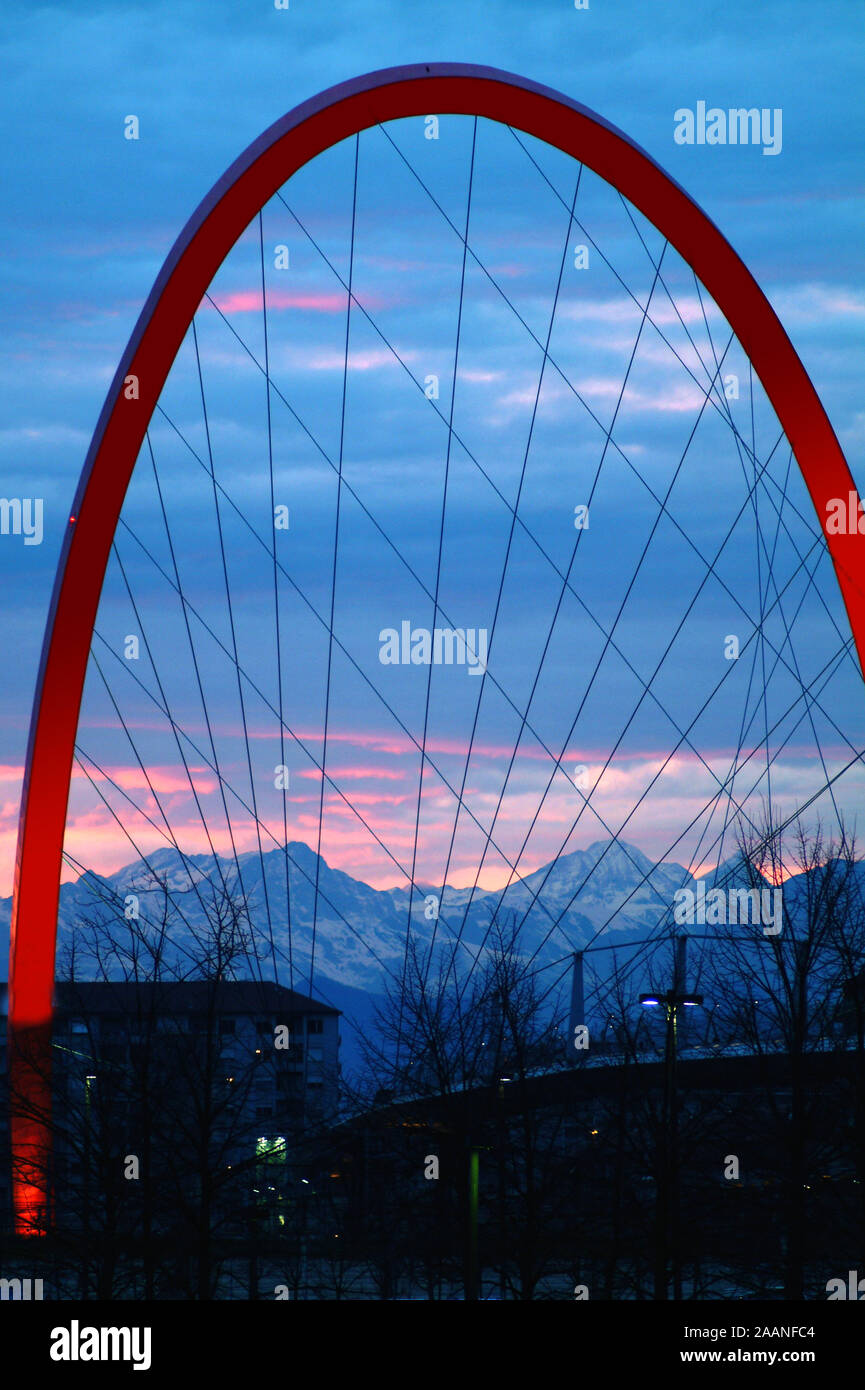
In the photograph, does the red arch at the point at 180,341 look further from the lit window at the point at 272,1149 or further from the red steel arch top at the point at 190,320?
the lit window at the point at 272,1149

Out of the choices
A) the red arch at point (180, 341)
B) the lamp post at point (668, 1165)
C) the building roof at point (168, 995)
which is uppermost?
the red arch at point (180, 341)

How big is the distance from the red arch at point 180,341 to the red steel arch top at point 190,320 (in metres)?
0.02

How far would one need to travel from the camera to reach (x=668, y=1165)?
26219 mm

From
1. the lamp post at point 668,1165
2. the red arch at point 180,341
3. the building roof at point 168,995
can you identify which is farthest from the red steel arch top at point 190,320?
the lamp post at point 668,1165

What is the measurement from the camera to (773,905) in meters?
29.5

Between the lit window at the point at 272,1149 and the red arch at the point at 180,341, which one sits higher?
the red arch at the point at 180,341

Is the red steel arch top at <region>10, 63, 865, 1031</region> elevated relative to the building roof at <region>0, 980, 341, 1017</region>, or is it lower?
elevated

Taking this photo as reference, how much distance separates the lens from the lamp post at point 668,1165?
24125mm

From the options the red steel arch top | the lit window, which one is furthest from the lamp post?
the red steel arch top

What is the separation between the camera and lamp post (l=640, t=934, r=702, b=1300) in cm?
2412

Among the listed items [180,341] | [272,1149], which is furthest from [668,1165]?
[180,341]

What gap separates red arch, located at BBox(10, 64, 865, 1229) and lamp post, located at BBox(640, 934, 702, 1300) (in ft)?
19.6

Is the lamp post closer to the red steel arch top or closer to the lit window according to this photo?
the lit window

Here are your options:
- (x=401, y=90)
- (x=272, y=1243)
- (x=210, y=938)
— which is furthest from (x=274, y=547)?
(x=272, y=1243)
